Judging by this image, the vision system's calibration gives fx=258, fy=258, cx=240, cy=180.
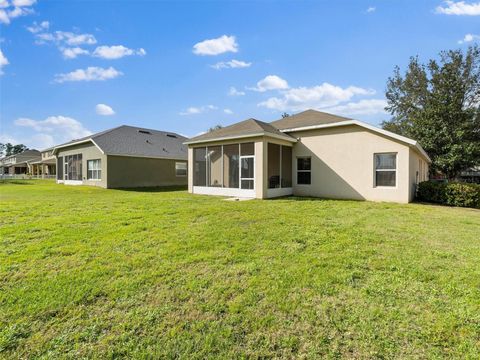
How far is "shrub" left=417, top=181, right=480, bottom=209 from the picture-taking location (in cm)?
1091

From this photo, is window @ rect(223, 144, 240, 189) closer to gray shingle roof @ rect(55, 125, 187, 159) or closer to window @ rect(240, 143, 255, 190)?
window @ rect(240, 143, 255, 190)

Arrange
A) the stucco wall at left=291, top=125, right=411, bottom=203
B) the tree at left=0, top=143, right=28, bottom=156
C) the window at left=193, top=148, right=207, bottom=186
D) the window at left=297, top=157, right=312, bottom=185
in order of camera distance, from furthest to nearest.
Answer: the tree at left=0, top=143, right=28, bottom=156 < the window at left=193, top=148, right=207, bottom=186 < the window at left=297, top=157, right=312, bottom=185 < the stucco wall at left=291, top=125, right=411, bottom=203

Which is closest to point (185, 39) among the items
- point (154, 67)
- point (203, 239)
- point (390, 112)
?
point (154, 67)

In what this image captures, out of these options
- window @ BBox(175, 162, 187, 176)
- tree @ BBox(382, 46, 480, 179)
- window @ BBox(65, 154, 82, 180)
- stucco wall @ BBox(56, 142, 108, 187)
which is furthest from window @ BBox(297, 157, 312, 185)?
window @ BBox(65, 154, 82, 180)

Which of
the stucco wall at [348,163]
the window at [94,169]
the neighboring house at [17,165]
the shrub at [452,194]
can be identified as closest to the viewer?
the shrub at [452,194]

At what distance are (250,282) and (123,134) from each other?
73.5ft

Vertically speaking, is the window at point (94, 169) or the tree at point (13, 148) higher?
the tree at point (13, 148)

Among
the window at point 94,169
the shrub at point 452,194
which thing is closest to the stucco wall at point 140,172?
the window at point 94,169

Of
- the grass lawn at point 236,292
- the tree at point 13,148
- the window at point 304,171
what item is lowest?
the grass lawn at point 236,292

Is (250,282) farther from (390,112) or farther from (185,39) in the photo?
(390,112)

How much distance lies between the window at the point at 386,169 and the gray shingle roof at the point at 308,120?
2.78 meters

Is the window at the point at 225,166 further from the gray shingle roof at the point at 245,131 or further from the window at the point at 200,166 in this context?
the gray shingle roof at the point at 245,131

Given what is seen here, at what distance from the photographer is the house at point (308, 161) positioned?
11672mm

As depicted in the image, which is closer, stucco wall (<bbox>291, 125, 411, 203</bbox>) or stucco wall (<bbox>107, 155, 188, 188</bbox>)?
stucco wall (<bbox>291, 125, 411, 203</bbox>)
